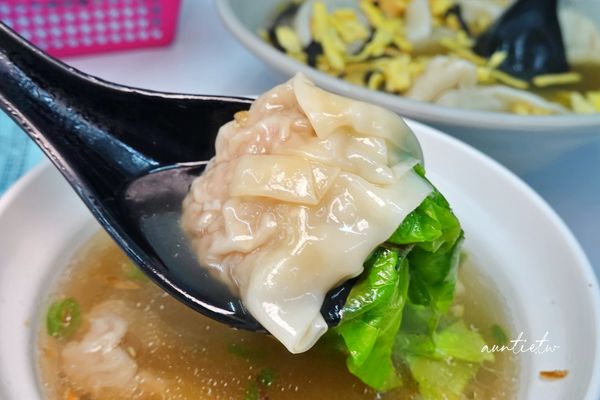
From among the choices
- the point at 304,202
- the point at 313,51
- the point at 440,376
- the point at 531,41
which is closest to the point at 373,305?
the point at 304,202

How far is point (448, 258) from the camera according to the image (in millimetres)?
1153

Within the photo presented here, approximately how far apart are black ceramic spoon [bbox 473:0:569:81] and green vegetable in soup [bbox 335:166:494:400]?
125 cm

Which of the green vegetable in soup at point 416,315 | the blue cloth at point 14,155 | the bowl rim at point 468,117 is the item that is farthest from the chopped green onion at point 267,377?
the blue cloth at point 14,155

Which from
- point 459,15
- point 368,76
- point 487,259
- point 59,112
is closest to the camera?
point 59,112

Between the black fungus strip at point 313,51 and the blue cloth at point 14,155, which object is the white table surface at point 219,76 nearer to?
the black fungus strip at point 313,51

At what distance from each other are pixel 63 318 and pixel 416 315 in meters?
0.71

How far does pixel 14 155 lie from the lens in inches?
68.7

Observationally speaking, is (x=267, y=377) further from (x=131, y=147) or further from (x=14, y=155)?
(x=14, y=155)

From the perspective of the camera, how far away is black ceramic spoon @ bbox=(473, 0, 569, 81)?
2.24 metres

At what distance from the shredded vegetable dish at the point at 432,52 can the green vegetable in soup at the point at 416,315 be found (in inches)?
33.4

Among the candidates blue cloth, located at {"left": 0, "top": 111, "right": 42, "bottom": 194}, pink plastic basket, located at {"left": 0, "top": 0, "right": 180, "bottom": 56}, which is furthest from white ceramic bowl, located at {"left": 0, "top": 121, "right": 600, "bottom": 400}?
pink plastic basket, located at {"left": 0, "top": 0, "right": 180, "bottom": 56}

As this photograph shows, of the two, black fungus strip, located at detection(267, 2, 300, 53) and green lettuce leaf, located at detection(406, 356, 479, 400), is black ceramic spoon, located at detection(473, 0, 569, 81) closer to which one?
black fungus strip, located at detection(267, 2, 300, 53)

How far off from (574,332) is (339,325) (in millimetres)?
424

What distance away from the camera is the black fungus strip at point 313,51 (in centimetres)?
214
